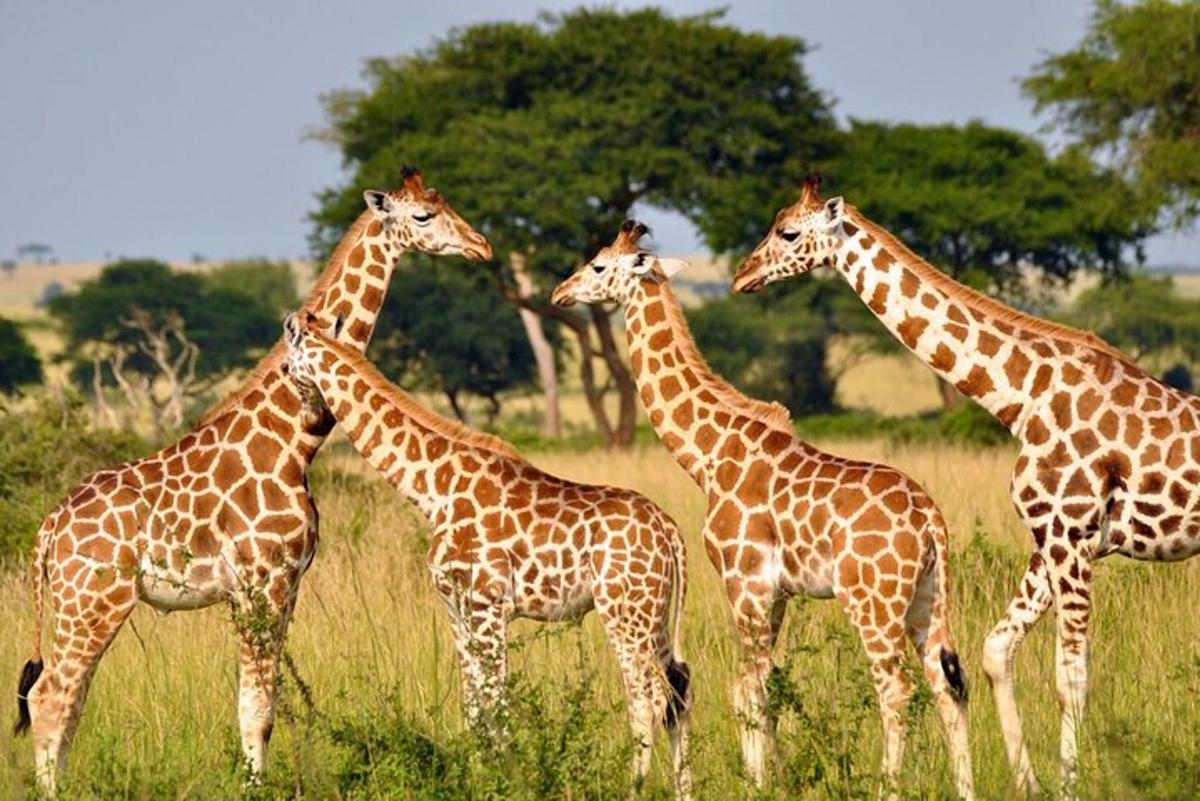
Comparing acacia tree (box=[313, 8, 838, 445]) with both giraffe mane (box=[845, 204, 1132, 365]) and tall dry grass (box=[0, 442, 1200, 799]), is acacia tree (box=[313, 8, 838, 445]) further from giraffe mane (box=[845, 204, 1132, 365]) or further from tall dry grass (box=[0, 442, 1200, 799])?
giraffe mane (box=[845, 204, 1132, 365])

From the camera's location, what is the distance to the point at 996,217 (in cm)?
4353

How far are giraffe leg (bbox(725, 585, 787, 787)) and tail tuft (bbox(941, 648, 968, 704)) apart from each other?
2.12ft

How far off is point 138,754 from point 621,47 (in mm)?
34096

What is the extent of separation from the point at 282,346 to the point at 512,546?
1456 mm

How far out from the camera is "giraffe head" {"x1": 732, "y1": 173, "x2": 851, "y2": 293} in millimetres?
9430

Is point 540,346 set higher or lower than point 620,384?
higher

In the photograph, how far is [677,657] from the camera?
8602 mm

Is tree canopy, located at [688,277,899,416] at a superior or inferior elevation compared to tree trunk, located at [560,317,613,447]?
superior

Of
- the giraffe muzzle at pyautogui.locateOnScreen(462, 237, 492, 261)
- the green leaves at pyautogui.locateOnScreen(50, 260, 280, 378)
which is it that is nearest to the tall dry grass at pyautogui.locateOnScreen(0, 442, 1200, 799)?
the giraffe muzzle at pyautogui.locateOnScreen(462, 237, 492, 261)

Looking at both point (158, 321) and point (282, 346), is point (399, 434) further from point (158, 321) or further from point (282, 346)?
point (158, 321)

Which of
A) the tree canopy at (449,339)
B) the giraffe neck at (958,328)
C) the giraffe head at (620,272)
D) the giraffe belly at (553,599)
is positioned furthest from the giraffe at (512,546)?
the tree canopy at (449,339)

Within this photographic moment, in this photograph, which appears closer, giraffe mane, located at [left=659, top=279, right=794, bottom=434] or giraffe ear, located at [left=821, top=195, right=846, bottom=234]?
giraffe mane, located at [left=659, top=279, right=794, bottom=434]

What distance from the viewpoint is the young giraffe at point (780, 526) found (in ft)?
26.9

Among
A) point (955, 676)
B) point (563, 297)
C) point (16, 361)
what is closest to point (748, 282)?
point (563, 297)
